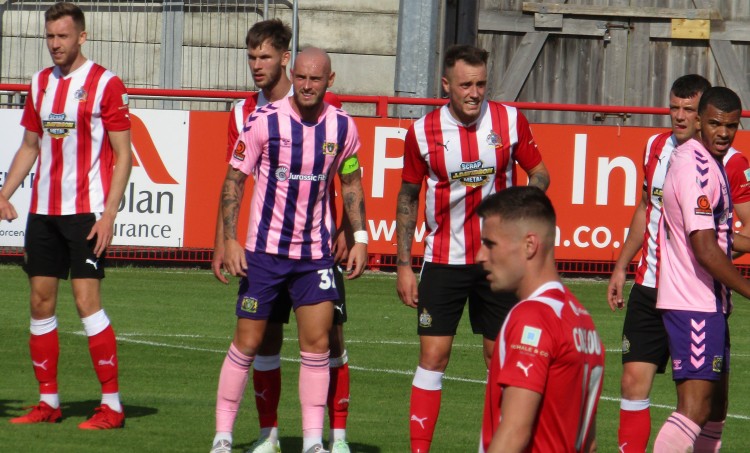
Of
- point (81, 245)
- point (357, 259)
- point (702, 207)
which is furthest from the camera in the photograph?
point (81, 245)

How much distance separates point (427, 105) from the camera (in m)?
16.1

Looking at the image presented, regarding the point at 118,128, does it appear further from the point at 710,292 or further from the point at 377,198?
the point at 377,198

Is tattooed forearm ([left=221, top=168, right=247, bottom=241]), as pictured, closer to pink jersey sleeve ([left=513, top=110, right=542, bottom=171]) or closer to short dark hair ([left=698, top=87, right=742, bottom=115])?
pink jersey sleeve ([left=513, top=110, right=542, bottom=171])

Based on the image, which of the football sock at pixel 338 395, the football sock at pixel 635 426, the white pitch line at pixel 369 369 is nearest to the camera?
the football sock at pixel 635 426

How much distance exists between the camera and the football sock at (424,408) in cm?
707

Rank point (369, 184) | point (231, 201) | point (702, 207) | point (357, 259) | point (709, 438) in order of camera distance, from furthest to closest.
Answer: point (369, 184)
point (357, 259)
point (231, 201)
point (709, 438)
point (702, 207)

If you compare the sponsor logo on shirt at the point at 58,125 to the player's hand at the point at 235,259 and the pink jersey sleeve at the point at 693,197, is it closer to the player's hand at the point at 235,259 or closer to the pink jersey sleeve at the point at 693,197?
the player's hand at the point at 235,259

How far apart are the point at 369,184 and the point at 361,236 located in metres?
8.01

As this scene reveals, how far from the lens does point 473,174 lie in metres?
7.28

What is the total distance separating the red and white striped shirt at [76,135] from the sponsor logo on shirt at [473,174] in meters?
1.98

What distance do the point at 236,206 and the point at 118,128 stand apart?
1057 millimetres

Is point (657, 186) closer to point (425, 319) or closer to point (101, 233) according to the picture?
point (425, 319)

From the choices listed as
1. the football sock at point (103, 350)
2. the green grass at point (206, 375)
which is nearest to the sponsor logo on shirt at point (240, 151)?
the football sock at point (103, 350)

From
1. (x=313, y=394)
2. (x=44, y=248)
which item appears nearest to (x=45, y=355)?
(x=44, y=248)
